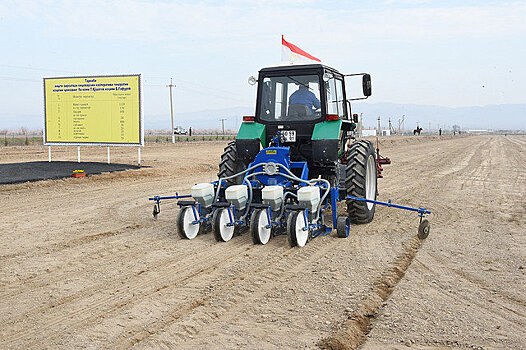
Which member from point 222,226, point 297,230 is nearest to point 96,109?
point 222,226

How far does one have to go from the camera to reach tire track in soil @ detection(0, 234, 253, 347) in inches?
157

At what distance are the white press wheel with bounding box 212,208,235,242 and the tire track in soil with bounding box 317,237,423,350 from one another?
2.30m

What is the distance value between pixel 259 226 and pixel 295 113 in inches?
93.3

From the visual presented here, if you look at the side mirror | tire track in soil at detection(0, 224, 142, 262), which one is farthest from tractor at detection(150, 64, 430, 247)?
tire track in soil at detection(0, 224, 142, 262)

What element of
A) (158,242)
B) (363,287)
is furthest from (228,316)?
(158,242)

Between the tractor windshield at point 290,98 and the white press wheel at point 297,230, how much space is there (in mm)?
2080

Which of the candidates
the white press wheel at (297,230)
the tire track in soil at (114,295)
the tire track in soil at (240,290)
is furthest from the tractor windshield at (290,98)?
the tire track in soil at (114,295)

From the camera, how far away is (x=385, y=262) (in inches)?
230

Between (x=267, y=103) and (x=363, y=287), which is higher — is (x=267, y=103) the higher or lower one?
the higher one

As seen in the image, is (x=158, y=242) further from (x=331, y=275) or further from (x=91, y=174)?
(x=91, y=174)

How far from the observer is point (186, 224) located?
22.6ft

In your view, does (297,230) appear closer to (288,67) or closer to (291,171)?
(291,171)

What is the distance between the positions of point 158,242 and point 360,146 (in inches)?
139

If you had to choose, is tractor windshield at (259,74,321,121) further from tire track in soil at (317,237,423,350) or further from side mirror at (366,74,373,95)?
tire track in soil at (317,237,423,350)
